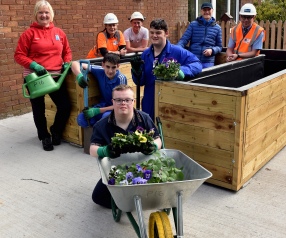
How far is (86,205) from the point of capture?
379 centimetres

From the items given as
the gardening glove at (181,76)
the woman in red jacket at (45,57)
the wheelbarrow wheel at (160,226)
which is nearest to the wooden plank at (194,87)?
the gardening glove at (181,76)

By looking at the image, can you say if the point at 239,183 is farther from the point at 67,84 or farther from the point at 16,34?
the point at 16,34

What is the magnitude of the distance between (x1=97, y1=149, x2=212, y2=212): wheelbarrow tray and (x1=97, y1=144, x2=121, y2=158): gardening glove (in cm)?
6

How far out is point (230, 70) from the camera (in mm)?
5277

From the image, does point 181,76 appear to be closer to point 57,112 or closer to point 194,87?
point 194,87

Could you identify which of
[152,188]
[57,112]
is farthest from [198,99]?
[57,112]

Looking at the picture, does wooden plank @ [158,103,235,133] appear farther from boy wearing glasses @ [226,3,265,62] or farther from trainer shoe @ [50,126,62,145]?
boy wearing glasses @ [226,3,265,62]

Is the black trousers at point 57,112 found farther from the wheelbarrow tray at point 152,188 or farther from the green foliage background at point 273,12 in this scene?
the green foliage background at point 273,12

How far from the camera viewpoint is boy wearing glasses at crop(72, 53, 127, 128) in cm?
463

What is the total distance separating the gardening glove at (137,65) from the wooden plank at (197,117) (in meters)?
0.45

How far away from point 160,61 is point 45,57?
1.71 metres

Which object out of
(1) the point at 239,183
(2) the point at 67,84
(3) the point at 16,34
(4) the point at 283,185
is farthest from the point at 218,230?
(3) the point at 16,34

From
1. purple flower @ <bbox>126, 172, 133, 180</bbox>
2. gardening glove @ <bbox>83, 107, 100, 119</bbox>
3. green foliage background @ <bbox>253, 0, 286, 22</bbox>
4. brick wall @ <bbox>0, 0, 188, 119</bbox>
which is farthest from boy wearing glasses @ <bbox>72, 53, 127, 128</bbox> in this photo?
green foliage background @ <bbox>253, 0, 286, 22</bbox>

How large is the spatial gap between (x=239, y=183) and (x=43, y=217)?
1958 mm
